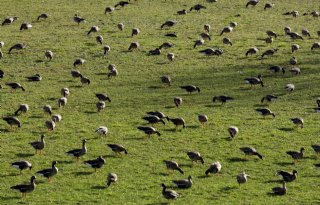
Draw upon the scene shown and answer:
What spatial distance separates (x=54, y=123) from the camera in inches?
1539

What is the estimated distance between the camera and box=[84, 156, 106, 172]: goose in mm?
33153

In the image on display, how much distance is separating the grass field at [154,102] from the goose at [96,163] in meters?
0.34

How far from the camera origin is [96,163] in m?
33.2

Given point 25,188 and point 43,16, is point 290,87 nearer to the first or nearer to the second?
point 25,188

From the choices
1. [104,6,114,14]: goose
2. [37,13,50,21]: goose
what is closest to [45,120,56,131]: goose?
[37,13,50,21]: goose

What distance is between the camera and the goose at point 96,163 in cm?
3315

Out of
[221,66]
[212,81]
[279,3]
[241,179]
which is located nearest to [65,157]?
[241,179]

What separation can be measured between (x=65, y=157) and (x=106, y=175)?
9.86ft

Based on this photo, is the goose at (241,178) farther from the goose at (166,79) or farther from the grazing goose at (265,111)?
the goose at (166,79)

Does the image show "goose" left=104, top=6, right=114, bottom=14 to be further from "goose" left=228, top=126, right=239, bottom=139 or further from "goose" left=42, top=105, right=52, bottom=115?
"goose" left=228, top=126, right=239, bottom=139

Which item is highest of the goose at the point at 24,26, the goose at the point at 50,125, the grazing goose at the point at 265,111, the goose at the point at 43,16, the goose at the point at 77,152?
the goose at the point at 43,16

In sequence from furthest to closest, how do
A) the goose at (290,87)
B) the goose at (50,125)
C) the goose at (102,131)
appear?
the goose at (290,87) < the goose at (50,125) < the goose at (102,131)

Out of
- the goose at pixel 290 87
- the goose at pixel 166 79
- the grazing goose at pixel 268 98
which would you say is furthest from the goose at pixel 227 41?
the grazing goose at pixel 268 98

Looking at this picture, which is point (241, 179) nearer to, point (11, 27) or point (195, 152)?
point (195, 152)
